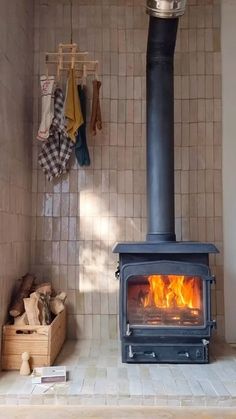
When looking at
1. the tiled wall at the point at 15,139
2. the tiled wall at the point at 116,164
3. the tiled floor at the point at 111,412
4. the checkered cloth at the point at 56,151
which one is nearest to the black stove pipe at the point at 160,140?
the tiled wall at the point at 116,164

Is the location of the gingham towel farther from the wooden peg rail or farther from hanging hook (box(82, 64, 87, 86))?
hanging hook (box(82, 64, 87, 86))

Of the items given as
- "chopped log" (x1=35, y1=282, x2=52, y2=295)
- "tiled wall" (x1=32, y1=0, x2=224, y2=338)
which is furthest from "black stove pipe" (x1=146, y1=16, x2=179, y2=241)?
"chopped log" (x1=35, y1=282, x2=52, y2=295)

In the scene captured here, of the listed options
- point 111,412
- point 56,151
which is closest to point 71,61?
point 56,151

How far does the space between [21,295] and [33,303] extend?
0.19 metres

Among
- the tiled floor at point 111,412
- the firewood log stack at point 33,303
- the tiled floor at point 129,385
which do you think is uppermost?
the firewood log stack at point 33,303

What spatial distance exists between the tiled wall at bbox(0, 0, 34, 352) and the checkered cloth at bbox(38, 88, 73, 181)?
0.38ft

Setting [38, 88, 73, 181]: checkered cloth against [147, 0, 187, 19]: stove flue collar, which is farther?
[38, 88, 73, 181]: checkered cloth

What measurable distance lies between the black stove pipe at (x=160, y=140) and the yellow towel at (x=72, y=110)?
0.46m

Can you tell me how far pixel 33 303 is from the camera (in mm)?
2201

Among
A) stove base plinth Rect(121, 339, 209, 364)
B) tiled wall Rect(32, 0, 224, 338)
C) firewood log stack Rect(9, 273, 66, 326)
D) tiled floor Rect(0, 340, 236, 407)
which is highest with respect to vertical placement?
tiled wall Rect(32, 0, 224, 338)

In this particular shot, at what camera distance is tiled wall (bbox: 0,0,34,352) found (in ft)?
7.27

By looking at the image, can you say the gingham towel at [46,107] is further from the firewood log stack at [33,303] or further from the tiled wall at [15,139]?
the firewood log stack at [33,303]

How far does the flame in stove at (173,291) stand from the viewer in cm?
231

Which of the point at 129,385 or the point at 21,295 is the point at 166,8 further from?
the point at 129,385
